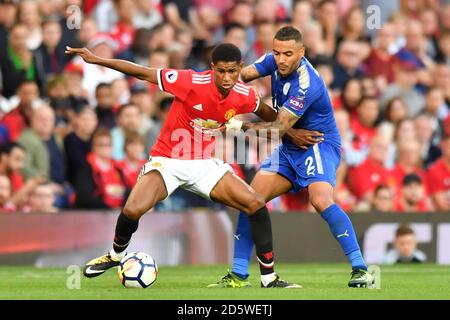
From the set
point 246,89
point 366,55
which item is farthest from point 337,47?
point 246,89

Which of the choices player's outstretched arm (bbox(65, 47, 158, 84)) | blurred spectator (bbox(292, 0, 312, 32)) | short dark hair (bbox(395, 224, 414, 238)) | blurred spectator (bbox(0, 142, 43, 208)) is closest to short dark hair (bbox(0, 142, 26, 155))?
blurred spectator (bbox(0, 142, 43, 208))

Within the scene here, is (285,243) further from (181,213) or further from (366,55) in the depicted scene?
(366,55)

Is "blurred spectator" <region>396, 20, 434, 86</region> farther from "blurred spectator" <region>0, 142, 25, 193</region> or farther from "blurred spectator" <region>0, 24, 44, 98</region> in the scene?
"blurred spectator" <region>0, 142, 25, 193</region>

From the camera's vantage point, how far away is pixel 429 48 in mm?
19953

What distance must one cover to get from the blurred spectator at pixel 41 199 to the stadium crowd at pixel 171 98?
0.05ft

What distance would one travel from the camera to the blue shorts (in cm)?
1099

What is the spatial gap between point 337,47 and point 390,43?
3.46 feet

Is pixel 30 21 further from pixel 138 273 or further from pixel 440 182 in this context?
pixel 440 182

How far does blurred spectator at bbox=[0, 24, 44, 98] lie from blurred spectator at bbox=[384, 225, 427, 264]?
5.38 metres

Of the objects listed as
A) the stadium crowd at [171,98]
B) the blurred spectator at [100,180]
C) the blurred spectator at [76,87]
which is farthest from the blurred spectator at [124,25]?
the blurred spectator at [100,180]

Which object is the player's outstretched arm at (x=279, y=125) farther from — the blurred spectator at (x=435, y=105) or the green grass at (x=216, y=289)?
the blurred spectator at (x=435, y=105)

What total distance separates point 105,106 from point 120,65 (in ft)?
16.8

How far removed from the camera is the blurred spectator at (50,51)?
1572 centimetres

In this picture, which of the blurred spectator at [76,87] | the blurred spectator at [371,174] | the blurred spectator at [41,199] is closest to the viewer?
the blurred spectator at [41,199]
